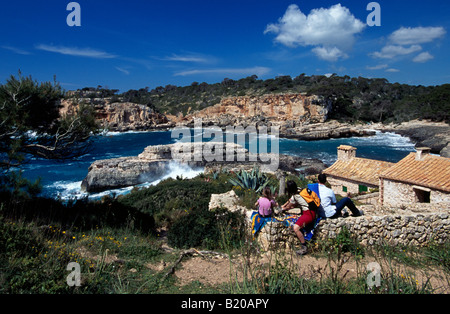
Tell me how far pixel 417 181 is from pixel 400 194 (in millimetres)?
975

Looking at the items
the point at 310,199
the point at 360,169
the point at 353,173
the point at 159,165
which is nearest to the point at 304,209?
the point at 310,199

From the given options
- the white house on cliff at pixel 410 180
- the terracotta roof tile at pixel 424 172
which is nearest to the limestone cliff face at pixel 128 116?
the white house on cliff at pixel 410 180

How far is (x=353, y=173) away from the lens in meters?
15.5

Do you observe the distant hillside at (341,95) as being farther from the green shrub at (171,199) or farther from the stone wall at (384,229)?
the stone wall at (384,229)

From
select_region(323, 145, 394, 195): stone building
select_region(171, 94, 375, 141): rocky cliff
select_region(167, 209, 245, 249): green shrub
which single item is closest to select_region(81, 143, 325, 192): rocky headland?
select_region(323, 145, 394, 195): stone building

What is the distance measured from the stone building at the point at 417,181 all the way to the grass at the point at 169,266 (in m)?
5.40

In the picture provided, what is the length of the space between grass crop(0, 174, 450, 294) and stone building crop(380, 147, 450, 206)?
5397 mm

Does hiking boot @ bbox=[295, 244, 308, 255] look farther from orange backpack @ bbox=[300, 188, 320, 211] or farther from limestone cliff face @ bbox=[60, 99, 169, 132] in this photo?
limestone cliff face @ bbox=[60, 99, 169, 132]

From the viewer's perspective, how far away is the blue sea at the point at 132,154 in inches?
968

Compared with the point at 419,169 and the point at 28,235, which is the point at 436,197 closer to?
the point at 419,169

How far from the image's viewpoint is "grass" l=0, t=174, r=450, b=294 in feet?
11.5
